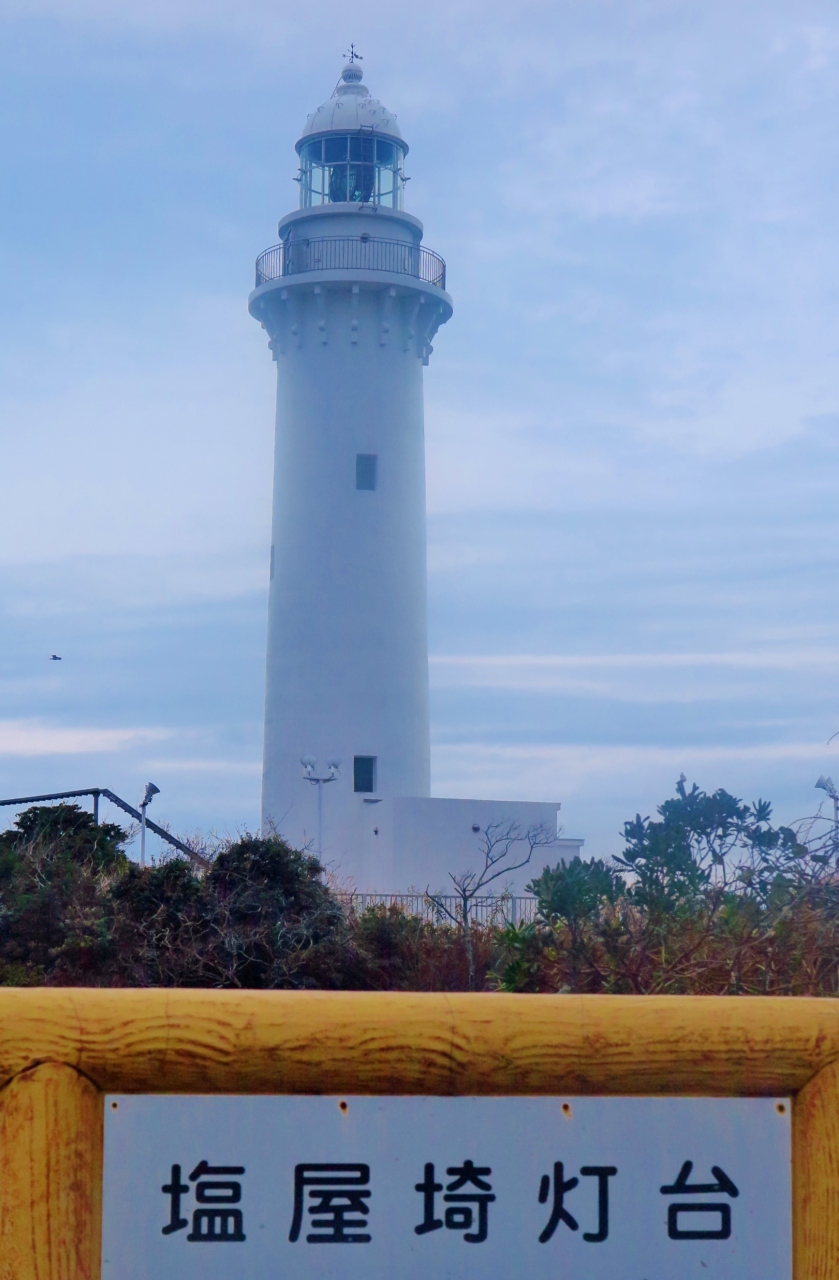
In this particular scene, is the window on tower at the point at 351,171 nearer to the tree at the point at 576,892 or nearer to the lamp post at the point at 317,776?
the lamp post at the point at 317,776

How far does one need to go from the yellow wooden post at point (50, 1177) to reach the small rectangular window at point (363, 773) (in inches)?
951

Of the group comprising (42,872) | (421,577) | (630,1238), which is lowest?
(630,1238)

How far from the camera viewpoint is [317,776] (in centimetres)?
2623

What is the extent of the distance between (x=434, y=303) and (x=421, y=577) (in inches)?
228

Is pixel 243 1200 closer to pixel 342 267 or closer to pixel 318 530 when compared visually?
pixel 318 530

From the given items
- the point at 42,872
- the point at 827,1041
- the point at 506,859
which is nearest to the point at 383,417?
the point at 506,859

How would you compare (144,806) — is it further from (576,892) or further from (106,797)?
(576,892)

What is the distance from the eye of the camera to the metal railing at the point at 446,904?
1568 cm

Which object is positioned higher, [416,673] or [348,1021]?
[416,673]

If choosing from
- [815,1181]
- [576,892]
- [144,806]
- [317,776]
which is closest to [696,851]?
[576,892]

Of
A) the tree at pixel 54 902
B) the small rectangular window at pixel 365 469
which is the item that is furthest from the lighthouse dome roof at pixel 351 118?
the tree at pixel 54 902

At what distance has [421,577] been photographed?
27.9 m

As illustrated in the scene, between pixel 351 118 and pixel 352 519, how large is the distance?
28.4 ft

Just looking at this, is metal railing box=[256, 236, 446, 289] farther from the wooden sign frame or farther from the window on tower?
the wooden sign frame
